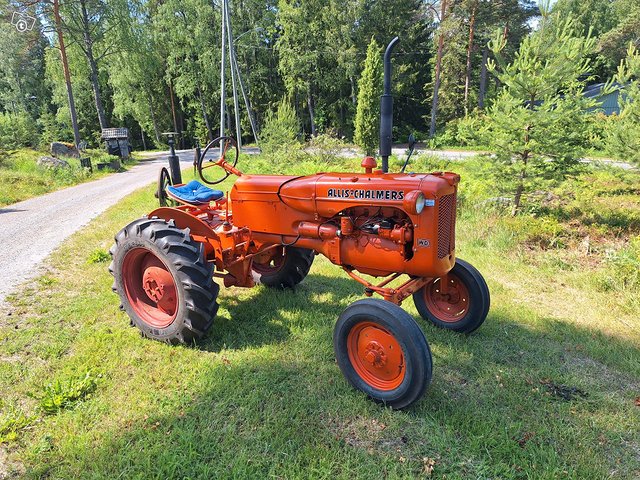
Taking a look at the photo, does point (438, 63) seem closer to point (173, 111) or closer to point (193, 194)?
point (173, 111)

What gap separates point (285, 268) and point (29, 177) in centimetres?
1201

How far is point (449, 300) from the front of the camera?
11.8ft

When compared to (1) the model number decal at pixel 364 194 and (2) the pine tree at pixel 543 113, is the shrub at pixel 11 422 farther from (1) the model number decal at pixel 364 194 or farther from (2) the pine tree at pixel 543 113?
(2) the pine tree at pixel 543 113

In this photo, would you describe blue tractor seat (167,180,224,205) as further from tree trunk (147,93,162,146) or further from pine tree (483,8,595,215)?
tree trunk (147,93,162,146)

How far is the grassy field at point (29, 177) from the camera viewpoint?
34.9ft

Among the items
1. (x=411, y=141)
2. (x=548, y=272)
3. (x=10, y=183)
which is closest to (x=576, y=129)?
(x=548, y=272)

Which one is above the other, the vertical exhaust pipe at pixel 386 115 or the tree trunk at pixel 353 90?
the tree trunk at pixel 353 90

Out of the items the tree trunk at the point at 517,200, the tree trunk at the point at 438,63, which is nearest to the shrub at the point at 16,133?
the tree trunk at the point at 517,200

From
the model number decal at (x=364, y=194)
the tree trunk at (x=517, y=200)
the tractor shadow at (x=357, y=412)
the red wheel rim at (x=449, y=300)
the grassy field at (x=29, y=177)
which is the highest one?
the model number decal at (x=364, y=194)

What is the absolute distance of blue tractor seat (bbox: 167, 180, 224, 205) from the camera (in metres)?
4.34

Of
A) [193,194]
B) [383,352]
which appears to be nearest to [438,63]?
[193,194]

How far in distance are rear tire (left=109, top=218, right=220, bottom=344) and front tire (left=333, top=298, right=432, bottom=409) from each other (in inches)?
45.1

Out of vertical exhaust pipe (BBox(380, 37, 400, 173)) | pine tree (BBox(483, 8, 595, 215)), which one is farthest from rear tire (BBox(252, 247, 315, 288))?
pine tree (BBox(483, 8, 595, 215))

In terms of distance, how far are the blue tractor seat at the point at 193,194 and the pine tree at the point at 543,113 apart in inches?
193
